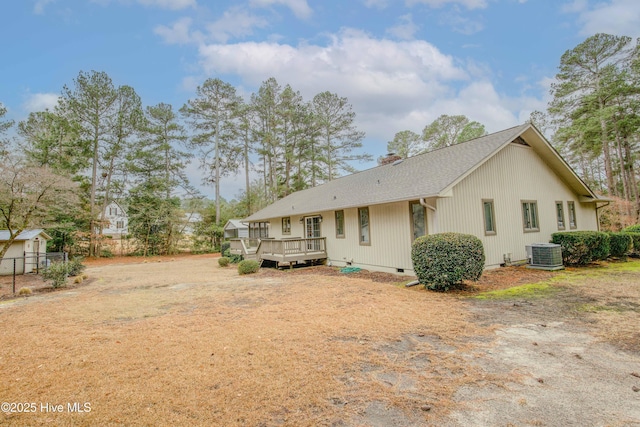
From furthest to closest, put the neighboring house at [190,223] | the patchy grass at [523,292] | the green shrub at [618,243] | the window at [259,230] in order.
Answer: the neighboring house at [190,223] → the window at [259,230] → the green shrub at [618,243] → the patchy grass at [523,292]

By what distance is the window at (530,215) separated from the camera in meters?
11.2

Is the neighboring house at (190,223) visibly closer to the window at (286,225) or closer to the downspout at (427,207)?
the window at (286,225)

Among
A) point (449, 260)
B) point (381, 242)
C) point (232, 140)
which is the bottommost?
point (449, 260)

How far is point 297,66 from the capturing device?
18.4 meters

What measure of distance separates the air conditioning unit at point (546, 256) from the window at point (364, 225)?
5.62 metres

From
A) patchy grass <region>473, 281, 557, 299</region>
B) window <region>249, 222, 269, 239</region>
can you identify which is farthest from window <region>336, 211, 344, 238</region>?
window <region>249, 222, 269, 239</region>

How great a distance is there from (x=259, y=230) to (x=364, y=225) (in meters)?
12.0

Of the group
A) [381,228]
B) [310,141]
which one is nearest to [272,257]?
[381,228]

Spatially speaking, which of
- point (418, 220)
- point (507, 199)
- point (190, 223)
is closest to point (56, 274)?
point (418, 220)

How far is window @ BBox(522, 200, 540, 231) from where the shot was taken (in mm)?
11234

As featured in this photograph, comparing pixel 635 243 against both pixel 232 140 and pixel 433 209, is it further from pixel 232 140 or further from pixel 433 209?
pixel 232 140

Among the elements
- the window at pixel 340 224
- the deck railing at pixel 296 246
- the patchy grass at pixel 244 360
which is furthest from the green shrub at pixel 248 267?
the patchy grass at pixel 244 360

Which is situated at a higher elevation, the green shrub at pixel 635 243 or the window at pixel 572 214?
the window at pixel 572 214

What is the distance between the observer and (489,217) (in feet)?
33.7
